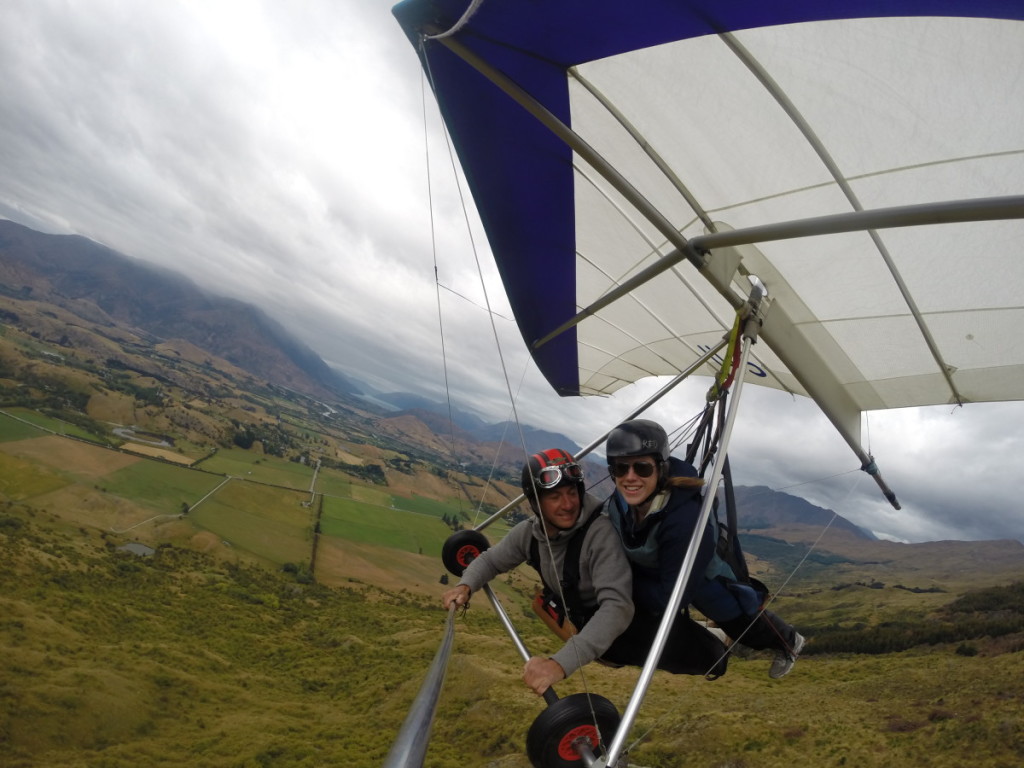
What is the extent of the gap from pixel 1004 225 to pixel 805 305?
1156mm

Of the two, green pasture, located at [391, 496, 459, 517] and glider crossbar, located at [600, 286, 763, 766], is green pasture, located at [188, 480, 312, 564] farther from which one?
glider crossbar, located at [600, 286, 763, 766]

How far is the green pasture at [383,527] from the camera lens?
65625 mm

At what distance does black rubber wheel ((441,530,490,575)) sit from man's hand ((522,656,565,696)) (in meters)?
2.17

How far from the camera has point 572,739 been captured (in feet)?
6.34

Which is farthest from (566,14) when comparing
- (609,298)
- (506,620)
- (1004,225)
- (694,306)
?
(506,620)

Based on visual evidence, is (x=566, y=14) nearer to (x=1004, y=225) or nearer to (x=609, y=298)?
(x=609, y=298)

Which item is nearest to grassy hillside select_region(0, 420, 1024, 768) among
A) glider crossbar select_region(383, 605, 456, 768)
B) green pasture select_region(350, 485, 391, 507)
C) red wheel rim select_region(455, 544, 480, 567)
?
green pasture select_region(350, 485, 391, 507)

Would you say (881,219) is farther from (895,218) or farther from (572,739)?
(572,739)

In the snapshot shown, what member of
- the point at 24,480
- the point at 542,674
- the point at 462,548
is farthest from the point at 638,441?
the point at 24,480

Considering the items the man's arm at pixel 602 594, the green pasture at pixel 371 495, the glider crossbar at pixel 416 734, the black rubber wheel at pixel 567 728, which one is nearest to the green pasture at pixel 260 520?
the green pasture at pixel 371 495

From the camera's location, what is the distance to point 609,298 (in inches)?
153

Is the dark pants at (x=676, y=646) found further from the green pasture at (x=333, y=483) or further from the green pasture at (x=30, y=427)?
the green pasture at (x=30, y=427)

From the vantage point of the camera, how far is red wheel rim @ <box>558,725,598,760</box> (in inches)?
75.1

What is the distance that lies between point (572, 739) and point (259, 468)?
318ft
